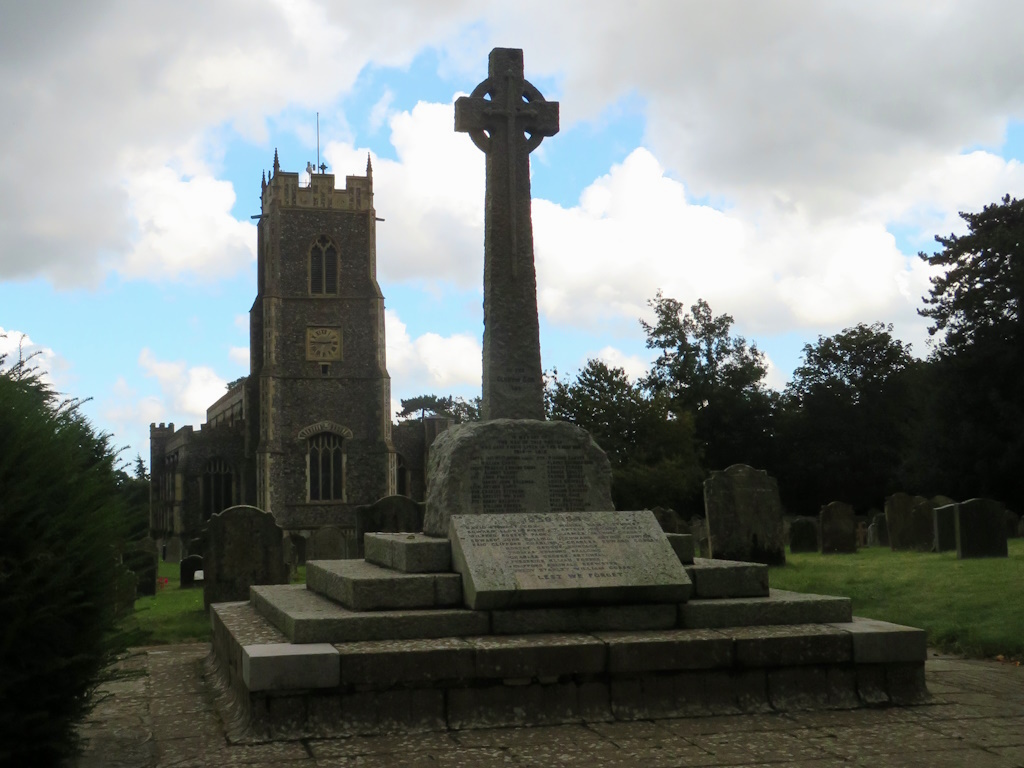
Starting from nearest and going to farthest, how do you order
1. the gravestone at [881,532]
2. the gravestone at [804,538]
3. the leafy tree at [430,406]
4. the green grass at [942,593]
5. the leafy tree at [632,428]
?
the green grass at [942,593] < the gravestone at [804,538] < the gravestone at [881,532] < the leafy tree at [632,428] < the leafy tree at [430,406]

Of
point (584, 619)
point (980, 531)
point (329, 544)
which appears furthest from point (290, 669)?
point (329, 544)

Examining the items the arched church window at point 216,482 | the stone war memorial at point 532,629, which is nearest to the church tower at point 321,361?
the arched church window at point 216,482

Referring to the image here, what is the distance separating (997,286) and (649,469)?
12.9 m

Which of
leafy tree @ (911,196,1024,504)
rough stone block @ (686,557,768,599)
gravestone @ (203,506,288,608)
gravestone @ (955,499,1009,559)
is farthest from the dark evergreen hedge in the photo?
leafy tree @ (911,196,1024,504)

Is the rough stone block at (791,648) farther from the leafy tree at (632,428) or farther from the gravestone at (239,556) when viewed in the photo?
the leafy tree at (632,428)

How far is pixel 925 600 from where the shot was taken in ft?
33.2

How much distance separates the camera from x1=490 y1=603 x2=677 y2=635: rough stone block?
615cm

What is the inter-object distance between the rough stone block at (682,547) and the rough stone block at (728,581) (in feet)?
1.55

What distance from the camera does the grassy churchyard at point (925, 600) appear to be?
8.61 m

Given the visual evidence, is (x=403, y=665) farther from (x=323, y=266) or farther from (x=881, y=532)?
(x=323, y=266)

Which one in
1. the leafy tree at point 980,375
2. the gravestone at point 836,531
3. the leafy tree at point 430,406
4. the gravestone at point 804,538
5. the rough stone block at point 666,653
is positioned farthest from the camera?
the leafy tree at point 430,406

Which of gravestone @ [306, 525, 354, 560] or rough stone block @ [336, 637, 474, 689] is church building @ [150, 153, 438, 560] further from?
rough stone block @ [336, 637, 474, 689]

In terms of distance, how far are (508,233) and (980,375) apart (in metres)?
27.8

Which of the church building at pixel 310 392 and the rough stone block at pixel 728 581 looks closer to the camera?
the rough stone block at pixel 728 581
